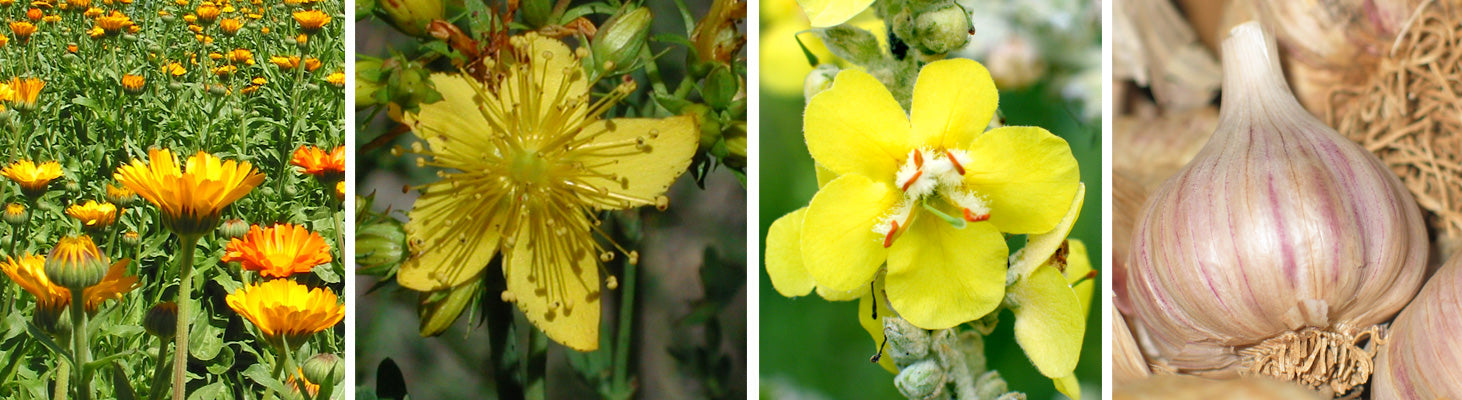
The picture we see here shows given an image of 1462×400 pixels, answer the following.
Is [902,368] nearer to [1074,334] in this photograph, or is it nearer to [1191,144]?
[1074,334]

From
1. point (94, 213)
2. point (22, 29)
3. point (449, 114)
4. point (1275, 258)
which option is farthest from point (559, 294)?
point (1275, 258)

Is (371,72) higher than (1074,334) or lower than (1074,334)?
higher

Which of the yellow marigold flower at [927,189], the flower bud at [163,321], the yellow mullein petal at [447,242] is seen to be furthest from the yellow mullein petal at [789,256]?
the flower bud at [163,321]

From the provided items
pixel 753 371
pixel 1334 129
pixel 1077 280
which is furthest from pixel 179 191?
pixel 1334 129

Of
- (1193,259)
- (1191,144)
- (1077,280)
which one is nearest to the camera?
(1077,280)

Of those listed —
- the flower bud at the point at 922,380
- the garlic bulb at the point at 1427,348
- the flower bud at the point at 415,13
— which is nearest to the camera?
the flower bud at the point at 922,380

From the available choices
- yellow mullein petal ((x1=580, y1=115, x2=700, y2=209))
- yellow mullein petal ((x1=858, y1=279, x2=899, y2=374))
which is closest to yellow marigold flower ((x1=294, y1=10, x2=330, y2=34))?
yellow mullein petal ((x1=580, y1=115, x2=700, y2=209))

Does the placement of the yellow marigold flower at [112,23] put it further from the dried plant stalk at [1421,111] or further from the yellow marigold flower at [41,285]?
the dried plant stalk at [1421,111]
